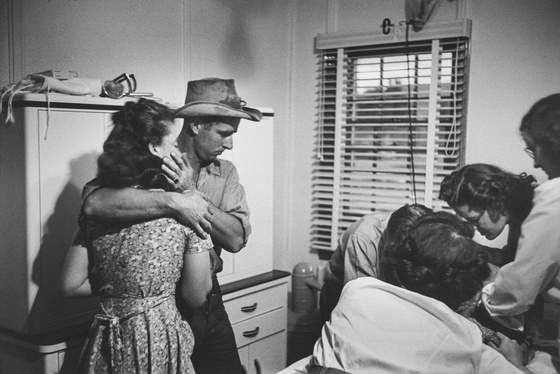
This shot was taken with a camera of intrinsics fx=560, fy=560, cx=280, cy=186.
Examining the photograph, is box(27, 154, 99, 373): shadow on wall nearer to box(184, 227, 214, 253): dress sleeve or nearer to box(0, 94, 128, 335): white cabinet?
box(0, 94, 128, 335): white cabinet

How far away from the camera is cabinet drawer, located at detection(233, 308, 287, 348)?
8.23 feet

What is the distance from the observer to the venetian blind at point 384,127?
8.57 feet

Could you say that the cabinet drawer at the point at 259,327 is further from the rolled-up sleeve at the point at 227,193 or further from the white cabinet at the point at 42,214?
the white cabinet at the point at 42,214

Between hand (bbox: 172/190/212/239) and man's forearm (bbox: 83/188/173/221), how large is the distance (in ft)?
0.09

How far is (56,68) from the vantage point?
209cm

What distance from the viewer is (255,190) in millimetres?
2662

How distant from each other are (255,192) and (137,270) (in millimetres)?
1178

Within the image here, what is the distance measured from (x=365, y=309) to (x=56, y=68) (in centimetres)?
143

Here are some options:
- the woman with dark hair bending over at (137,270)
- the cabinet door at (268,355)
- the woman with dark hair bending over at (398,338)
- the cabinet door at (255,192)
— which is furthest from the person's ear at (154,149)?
the cabinet door at (268,355)

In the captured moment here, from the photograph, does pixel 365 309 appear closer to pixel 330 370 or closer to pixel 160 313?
pixel 330 370

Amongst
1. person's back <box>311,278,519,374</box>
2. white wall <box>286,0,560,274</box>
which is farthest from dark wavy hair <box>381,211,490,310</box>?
person's back <box>311,278,519,374</box>

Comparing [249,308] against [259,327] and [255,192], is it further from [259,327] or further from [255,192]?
[255,192]

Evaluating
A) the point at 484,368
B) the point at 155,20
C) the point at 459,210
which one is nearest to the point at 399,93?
the point at 459,210

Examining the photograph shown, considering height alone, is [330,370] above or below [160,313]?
below
